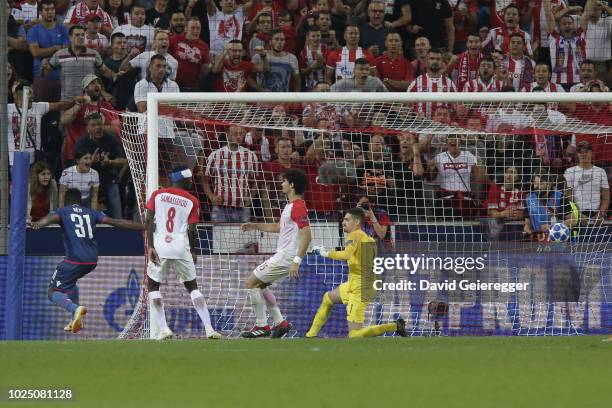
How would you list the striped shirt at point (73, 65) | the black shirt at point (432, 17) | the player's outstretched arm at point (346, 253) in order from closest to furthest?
the player's outstretched arm at point (346, 253)
the striped shirt at point (73, 65)
the black shirt at point (432, 17)

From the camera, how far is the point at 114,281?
54.1 feet

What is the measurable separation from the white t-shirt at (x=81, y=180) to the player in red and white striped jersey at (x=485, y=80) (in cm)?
605

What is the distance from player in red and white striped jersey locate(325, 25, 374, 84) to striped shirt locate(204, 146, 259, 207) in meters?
3.53

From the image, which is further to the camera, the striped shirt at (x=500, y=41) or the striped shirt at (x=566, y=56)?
the striped shirt at (x=500, y=41)

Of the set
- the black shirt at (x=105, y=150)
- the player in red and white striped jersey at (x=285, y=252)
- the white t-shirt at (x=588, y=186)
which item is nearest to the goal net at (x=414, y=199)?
the white t-shirt at (x=588, y=186)

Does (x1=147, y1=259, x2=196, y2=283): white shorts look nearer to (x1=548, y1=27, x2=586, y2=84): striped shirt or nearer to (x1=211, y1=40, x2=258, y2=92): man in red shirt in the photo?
(x1=211, y1=40, x2=258, y2=92): man in red shirt

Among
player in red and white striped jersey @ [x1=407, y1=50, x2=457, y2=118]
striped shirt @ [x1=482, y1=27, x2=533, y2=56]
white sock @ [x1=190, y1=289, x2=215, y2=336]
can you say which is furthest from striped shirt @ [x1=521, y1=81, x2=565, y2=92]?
white sock @ [x1=190, y1=289, x2=215, y2=336]

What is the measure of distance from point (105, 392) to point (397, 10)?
13.6 m

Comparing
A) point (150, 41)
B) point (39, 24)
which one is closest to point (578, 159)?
Result: point (150, 41)

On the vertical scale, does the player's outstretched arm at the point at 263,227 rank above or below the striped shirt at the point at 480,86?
below

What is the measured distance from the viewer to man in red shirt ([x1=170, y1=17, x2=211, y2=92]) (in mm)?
19406

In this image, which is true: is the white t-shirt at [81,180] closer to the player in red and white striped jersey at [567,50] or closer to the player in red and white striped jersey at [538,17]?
the player in red and white striped jersey at [567,50]

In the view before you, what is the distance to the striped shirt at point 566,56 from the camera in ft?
66.4

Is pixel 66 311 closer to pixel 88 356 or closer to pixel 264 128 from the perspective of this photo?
pixel 264 128
